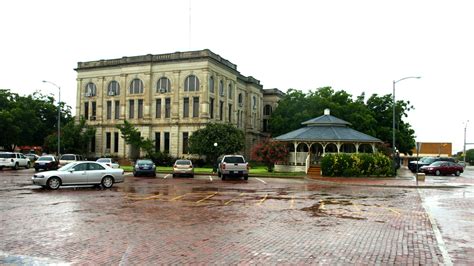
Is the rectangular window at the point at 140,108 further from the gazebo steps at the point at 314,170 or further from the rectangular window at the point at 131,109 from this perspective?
the gazebo steps at the point at 314,170

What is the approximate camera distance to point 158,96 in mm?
60031

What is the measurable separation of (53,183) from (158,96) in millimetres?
38995

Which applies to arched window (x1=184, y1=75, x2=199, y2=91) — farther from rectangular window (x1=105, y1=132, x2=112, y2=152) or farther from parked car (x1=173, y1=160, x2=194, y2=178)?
parked car (x1=173, y1=160, x2=194, y2=178)

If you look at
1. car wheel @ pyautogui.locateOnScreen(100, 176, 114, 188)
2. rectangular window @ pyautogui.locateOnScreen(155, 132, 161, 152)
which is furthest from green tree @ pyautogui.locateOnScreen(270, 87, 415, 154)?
car wheel @ pyautogui.locateOnScreen(100, 176, 114, 188)

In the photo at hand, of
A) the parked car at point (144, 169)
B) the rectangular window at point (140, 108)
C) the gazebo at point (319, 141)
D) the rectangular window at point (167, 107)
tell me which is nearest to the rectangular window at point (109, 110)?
the rectangular window at point (140, 108)

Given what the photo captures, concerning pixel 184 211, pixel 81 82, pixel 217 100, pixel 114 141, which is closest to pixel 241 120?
pixel 217 100

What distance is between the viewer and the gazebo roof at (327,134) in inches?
1705

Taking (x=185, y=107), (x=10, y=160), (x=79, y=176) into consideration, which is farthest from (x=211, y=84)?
(x=79, y=176)

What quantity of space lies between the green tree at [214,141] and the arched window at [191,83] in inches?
292

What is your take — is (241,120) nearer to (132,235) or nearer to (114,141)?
(114,141)

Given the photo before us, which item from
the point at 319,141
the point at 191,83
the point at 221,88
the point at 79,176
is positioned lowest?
the point at 79,176

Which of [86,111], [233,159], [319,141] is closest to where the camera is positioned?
[233,159]

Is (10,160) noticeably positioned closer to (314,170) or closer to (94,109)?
(94,109)

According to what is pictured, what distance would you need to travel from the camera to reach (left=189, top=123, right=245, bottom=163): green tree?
2023 inches
